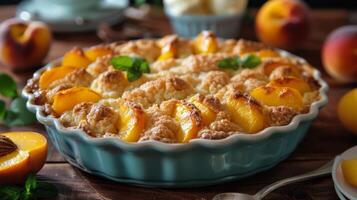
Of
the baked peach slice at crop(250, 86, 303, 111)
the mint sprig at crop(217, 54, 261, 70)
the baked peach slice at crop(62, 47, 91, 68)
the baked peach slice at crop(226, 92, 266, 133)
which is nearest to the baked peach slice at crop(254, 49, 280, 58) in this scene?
the mint sprig at crop(217, 54, 261, 70)

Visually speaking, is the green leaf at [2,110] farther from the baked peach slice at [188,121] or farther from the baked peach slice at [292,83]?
the baked peach slice at [292,83]

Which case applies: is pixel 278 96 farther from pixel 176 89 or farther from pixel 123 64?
pixel 123 64

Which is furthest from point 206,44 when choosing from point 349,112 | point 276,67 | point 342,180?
point 342,180

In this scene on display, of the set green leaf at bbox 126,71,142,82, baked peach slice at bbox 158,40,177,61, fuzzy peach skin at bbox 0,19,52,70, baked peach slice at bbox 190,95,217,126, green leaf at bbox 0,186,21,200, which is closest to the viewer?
green leaf at bbox 0,186,21,200

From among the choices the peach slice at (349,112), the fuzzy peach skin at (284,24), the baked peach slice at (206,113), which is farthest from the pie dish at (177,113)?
the fuzzy peach skin at (284,24)

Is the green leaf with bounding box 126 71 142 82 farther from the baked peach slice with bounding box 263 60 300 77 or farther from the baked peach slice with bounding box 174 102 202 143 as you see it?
the baked peach slice with bounding box 263 60 300 77
